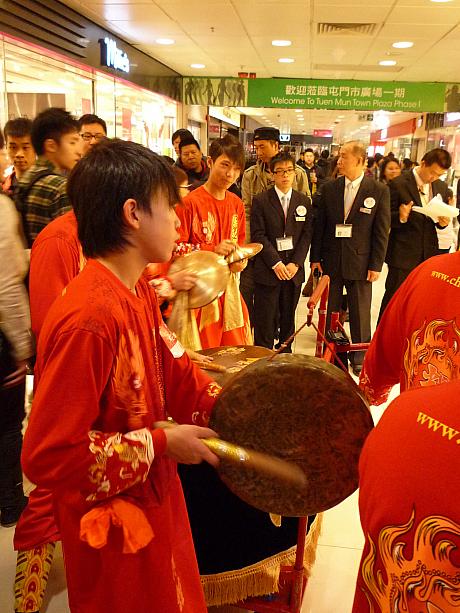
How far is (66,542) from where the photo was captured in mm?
1136

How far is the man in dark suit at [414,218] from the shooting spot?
4.54 metres

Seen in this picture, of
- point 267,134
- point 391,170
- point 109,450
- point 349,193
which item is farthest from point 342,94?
point 109,450

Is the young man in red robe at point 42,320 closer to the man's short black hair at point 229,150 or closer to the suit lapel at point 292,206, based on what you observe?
the man's short black hair at point 229,150

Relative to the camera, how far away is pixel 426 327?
1156 millimetres

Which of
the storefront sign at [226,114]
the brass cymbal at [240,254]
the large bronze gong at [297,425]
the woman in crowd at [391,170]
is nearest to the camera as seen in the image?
the large bronze gong at [297,425]

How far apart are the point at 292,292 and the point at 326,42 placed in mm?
4162

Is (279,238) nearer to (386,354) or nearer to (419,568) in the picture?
(386,354)

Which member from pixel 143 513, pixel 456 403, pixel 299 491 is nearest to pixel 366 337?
pixel 299 491

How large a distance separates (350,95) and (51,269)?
923 centimetres

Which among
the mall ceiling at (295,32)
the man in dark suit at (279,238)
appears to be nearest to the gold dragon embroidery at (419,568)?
the man in dark suit at (279,238)

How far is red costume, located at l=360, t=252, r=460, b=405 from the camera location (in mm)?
1092

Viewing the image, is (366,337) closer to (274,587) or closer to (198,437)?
(274,587)

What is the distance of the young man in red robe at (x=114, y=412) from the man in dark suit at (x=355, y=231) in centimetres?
304

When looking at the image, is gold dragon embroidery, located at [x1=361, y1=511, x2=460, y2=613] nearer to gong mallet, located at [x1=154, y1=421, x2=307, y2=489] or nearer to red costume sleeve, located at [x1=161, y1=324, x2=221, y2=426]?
gong mallet, located at [x1=154, y1=421, x2=307, y2=489]
